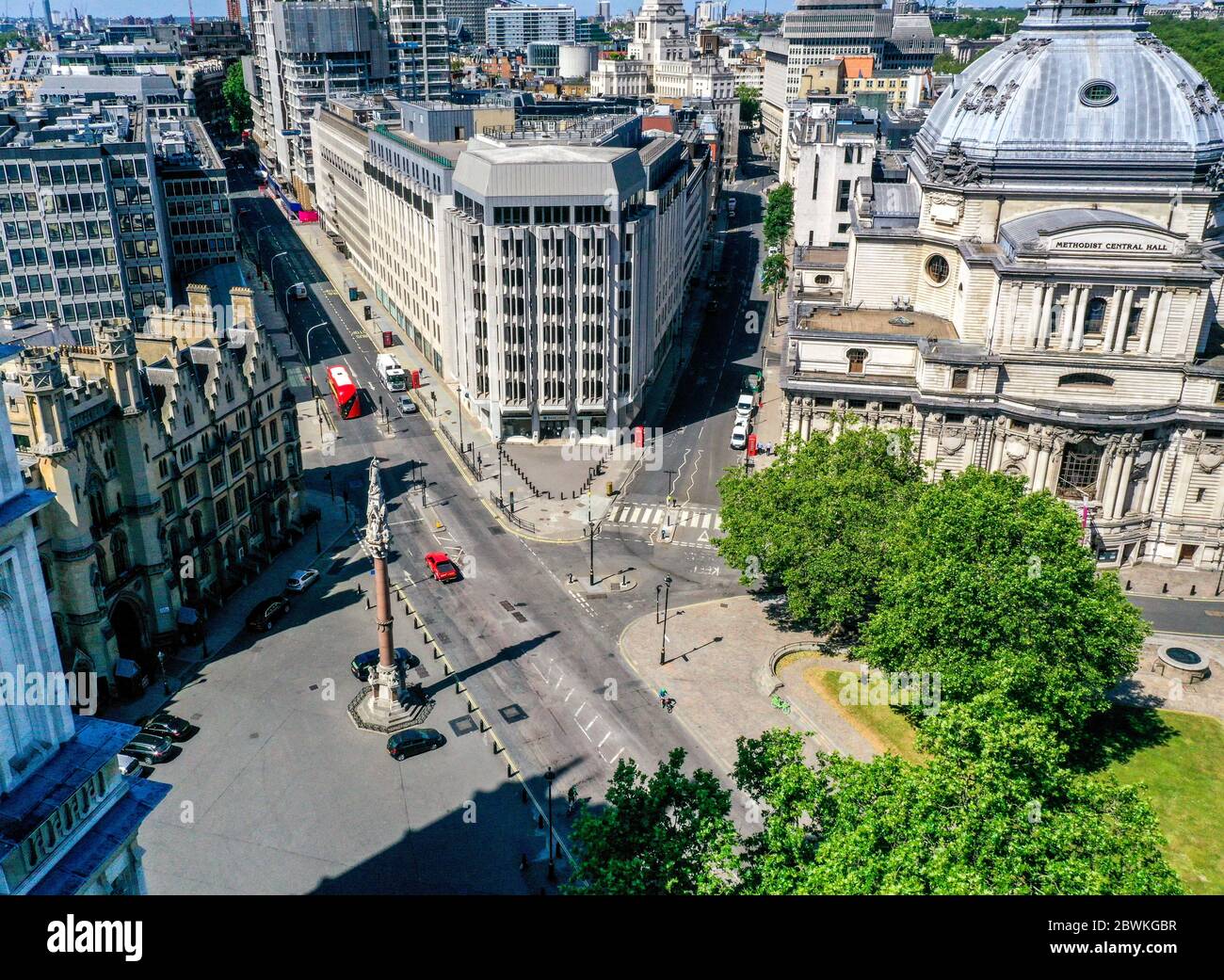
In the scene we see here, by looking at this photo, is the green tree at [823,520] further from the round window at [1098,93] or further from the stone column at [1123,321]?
the round window at [1098,93]

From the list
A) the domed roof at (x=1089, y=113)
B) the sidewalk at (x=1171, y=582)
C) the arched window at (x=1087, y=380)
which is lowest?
the sidewalk at (x=1171, y=582)

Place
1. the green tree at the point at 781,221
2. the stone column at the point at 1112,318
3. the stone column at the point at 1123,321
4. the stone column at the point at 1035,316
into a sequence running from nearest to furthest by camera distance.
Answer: the stone column at the point at 1123,321 → the stone column at the point at 1112,318 → the stone column at the point at 1035,316 → the green tree at the point at 781,221

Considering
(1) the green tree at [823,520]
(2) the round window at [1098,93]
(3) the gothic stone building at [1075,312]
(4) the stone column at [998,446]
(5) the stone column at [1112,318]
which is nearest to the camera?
(1) the green tree at [823,520]

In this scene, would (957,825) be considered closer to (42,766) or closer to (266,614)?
(42,766)

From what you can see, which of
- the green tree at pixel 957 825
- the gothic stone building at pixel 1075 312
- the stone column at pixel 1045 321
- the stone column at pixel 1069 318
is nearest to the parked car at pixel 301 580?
the gothic stone building at pixel 1075 312

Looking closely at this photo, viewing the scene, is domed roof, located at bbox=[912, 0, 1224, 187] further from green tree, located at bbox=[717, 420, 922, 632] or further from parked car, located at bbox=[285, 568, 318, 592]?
parked car, located at bbox=[285, 568, 318, 592]

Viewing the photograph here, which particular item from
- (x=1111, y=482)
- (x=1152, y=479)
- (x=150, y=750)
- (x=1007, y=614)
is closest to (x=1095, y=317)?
(x=1111, y=482)

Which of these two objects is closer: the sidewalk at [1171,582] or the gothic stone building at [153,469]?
the gothic stone building at [153,469]

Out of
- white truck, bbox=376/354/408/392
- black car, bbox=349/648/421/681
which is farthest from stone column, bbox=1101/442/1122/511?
white truck, bbox=376/354/408/392
